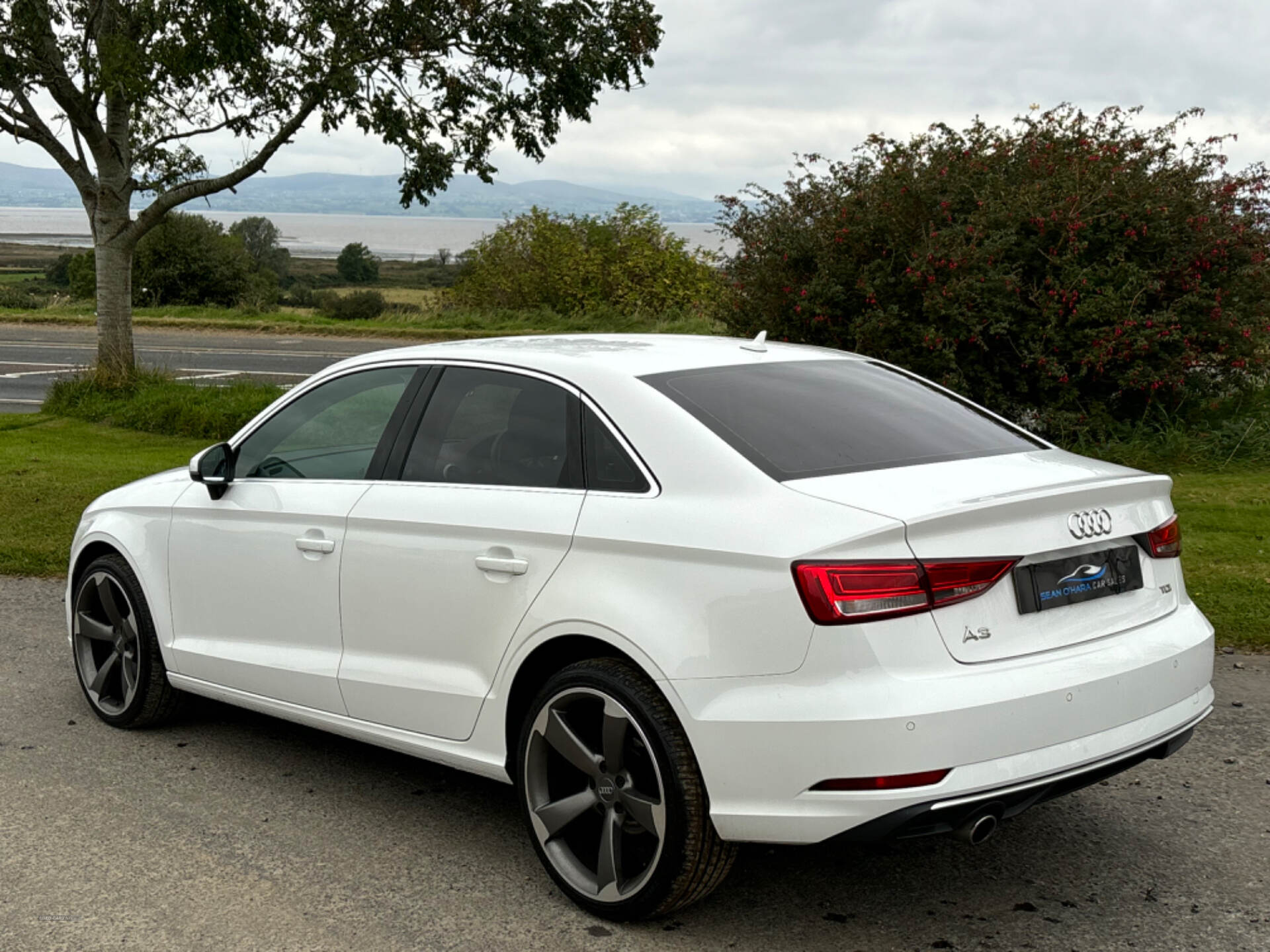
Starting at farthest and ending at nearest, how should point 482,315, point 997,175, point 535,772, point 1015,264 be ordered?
point 482,315 → point 997,175 → point 1015,264 → point 535,772

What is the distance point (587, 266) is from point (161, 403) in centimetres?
1795

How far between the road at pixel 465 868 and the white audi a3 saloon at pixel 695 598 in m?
0.32

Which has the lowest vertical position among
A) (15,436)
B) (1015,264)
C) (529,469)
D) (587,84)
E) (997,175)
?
(15,436)

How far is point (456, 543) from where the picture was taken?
14.1 ft

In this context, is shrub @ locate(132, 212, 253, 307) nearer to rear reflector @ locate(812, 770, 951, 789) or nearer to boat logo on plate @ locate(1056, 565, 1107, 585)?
boat logo on plate @ locate(1056, 565, 1107, 585)

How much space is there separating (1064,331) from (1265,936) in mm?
8626

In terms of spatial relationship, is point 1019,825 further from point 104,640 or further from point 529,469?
point 104,640

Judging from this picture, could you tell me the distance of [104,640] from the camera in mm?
→ 5914

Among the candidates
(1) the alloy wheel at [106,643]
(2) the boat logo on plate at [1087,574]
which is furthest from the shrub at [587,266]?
(2) the boat logo on plate at [1087,574]

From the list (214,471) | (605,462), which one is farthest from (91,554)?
(605,462)

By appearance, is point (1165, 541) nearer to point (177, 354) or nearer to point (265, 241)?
point (177, 354)

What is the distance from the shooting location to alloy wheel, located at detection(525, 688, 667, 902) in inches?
149

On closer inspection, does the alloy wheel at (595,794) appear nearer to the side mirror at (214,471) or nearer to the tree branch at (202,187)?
the side mirror at (214,471)

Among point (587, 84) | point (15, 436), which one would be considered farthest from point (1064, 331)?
point (15, 436)
